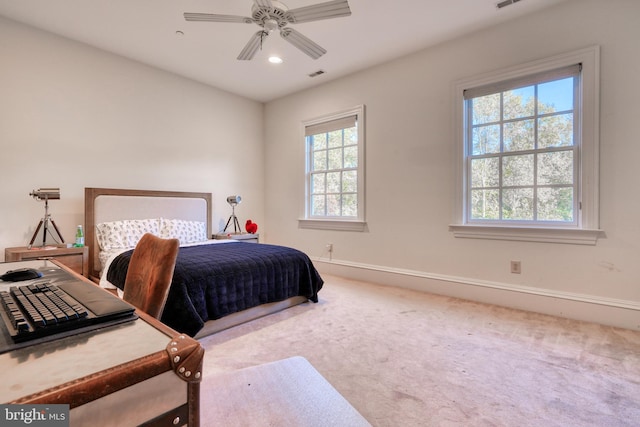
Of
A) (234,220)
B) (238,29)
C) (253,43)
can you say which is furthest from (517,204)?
(234,220)

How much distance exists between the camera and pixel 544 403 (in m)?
1.57

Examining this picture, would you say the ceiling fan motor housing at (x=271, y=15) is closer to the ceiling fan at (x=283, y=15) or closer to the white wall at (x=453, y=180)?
the ceiling fan at (x=283, y=15)

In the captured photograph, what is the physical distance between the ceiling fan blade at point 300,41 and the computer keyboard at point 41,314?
95.7 inches

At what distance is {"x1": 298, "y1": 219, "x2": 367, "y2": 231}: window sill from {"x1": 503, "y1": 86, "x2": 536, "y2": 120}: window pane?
2.01 m

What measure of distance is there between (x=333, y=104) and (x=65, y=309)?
4.14m

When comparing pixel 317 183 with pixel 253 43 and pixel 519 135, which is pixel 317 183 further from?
pixel 519 135

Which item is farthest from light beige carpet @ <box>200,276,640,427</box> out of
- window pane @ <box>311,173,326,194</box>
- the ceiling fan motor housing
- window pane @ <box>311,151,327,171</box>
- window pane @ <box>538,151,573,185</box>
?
the ceiling fan motor housing

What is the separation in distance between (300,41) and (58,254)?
304cm

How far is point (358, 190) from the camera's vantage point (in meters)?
4.09

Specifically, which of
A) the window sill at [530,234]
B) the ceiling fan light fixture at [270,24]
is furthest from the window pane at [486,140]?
the ceiling fan light fixture at [270,24]

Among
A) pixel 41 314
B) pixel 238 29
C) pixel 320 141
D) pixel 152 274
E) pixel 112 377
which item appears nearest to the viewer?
pixel 112 377

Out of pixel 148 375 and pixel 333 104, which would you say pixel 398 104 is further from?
pixel 148 375

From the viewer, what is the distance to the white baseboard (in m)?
2.49

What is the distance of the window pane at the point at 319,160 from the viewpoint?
4582mm
